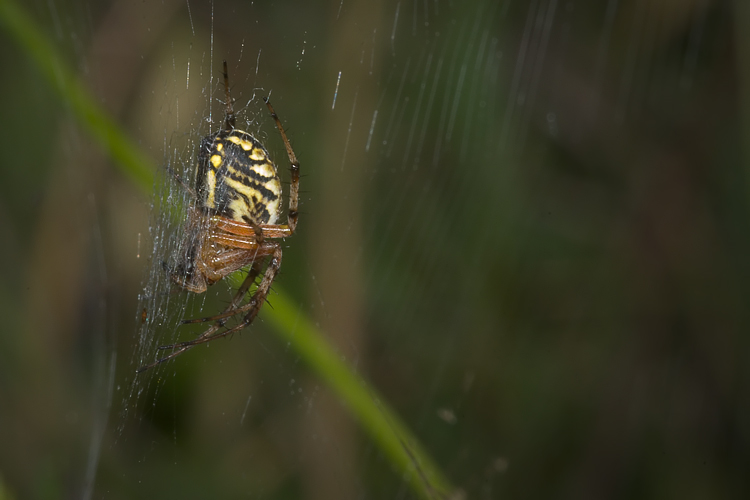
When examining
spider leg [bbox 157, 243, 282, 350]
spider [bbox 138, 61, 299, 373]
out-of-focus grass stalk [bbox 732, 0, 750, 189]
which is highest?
out-of-focus grass stalk [bbox 732, 0, 750, 189]

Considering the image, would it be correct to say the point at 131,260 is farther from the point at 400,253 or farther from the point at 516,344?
the point at 516,344

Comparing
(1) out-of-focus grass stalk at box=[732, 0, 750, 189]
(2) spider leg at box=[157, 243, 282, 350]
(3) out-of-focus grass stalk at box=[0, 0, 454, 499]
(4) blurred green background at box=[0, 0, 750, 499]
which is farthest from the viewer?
(1) out-of-focus grass stalk at box=[732, 0, 750, 189]

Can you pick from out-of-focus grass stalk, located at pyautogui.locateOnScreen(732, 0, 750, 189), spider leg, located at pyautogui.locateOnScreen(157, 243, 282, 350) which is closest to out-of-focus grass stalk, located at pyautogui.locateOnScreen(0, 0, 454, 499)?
spider leg, located at pyautogui.locateOnScreen(157, 243, 282, 350)

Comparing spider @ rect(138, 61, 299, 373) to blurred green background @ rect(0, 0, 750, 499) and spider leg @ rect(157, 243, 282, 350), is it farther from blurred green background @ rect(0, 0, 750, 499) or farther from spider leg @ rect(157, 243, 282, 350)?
blurred green background @ rect(0, 0, 750, 499)

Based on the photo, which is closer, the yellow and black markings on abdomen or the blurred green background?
the yellow and black markings on abdomen

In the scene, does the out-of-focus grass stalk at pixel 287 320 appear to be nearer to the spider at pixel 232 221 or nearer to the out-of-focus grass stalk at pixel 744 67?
the spider at pixel 232 221

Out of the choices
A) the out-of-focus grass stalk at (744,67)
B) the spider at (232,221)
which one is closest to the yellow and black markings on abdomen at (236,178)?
the spider at (232,221)
